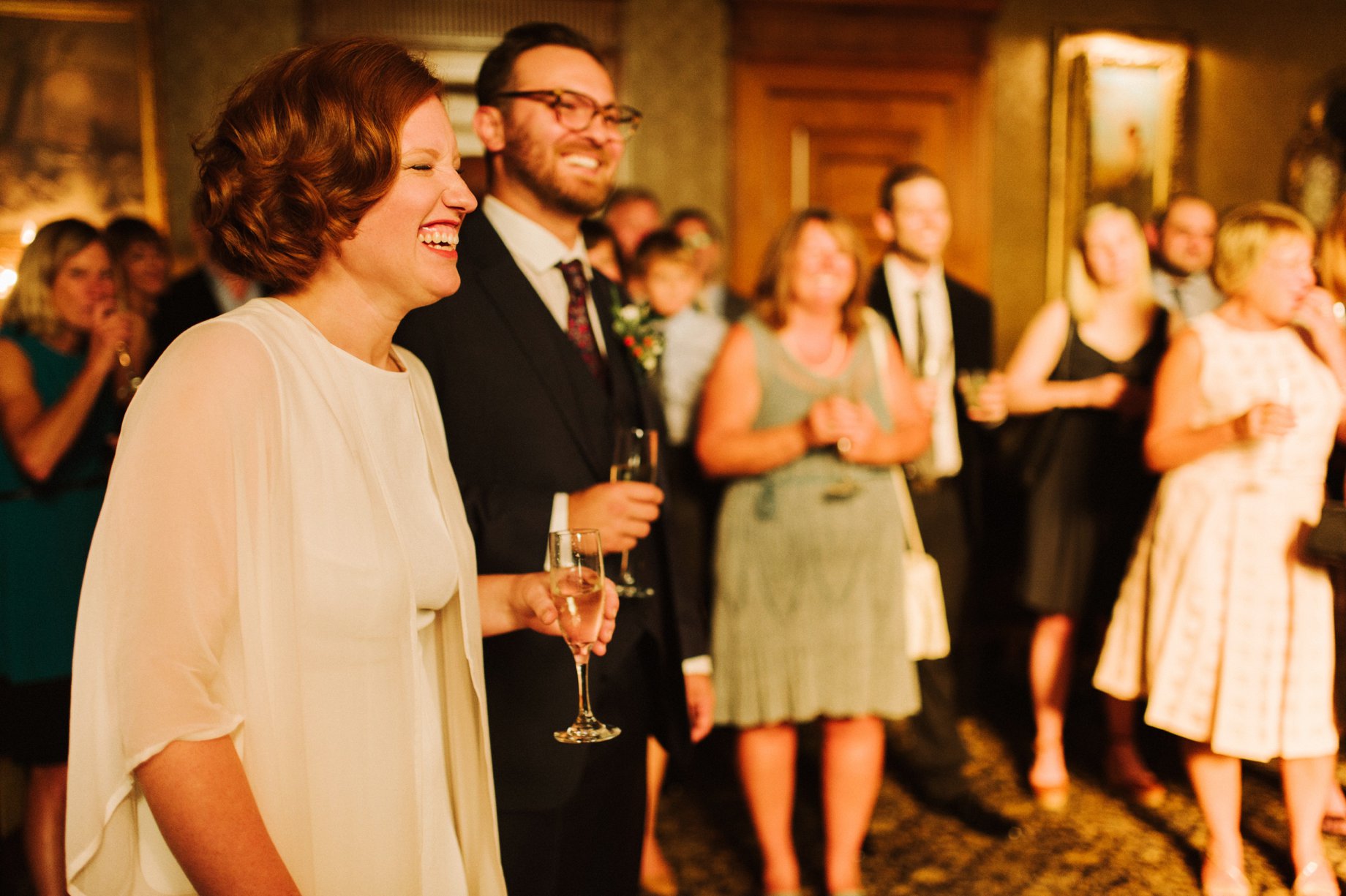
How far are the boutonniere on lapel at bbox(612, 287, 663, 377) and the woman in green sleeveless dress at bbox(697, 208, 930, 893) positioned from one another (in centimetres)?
82

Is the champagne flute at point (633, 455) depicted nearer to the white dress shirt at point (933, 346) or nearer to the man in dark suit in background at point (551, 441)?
the man in dark suit in background at point (551, 441)

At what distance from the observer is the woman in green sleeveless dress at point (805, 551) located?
9.16ft

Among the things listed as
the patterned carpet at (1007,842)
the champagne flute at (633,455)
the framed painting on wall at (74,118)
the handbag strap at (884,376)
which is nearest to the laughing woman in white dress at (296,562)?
the champagne flute at (633,455)

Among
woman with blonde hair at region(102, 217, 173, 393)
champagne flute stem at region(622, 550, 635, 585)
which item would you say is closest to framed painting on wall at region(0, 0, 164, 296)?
woman with blonde hair at region(102, 217, 173, 393)

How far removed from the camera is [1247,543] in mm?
2822

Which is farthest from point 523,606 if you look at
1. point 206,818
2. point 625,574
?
point 206,818

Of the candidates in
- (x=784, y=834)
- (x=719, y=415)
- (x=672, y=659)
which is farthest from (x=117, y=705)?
(x=784, y=834)

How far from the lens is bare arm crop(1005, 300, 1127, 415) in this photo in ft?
11.7

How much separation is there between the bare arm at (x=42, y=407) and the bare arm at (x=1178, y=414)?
2798mm

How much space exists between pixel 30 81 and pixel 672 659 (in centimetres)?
543

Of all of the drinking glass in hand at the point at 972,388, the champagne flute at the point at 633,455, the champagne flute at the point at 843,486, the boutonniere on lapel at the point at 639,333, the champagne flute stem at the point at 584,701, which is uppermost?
the boutonniere on lapel at the point at 639,333

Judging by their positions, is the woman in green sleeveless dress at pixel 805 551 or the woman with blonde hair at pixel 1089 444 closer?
the woman in green sleeveless dress at pixel 805 551

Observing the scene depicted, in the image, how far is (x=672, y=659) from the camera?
1952 millimetres

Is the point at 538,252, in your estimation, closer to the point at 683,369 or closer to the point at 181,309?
the point at 683,369
